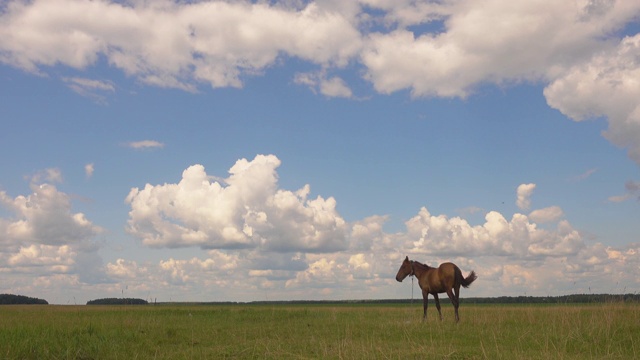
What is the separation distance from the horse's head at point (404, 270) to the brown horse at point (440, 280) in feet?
0.44

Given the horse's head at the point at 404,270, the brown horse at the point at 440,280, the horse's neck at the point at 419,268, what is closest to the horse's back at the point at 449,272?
the brown horse at the point at 440,280

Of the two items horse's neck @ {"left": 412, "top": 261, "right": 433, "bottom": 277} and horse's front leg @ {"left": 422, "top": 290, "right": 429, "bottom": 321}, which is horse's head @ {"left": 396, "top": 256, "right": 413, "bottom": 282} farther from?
horse's front leg @ {"left": 422, "top": 290, "right": 429, "bottom": 321}

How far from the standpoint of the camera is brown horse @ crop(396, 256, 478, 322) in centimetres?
2164

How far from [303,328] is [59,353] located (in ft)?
28.8

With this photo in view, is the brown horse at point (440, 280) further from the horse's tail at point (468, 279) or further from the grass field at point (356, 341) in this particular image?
the grass field at point (356, 341)

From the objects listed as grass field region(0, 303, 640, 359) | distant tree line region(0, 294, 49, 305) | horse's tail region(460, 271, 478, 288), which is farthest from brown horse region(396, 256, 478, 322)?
distant tree line region(0, 294, 49, 305)

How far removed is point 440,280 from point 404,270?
10.00ft

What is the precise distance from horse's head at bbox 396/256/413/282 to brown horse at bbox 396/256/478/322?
0.13 m

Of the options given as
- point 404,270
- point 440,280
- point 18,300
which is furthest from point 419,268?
point 18,300

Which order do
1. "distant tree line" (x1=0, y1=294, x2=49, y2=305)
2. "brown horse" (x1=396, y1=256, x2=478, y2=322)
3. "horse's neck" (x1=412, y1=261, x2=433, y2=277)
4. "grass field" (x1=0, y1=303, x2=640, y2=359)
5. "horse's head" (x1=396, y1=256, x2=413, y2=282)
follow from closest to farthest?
"grass field" (x1=0, y1=303, x2=640, y2=359) → "brown horse" (x1=396, y1=256, x2=478, y2=322) → "horse's neck" (x1=412, y1=261, x2=433, y2=277) → "horse's head" (x1=396, y1=256, x2=413, y2=282) → "distant tree line" (x1=0, y1=294, x2=49, y2=305)

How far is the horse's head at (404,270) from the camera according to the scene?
24828 millimetres

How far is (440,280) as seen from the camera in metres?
22.2

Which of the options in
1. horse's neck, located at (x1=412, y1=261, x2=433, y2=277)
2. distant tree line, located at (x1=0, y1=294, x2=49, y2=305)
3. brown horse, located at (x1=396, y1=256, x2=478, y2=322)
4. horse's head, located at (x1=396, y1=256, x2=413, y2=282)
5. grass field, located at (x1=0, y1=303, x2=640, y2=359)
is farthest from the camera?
distant tree line, located at (x1=0, y1=294, x2=49, y2=305)

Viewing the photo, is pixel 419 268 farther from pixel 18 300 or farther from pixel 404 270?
pixel 18 300
